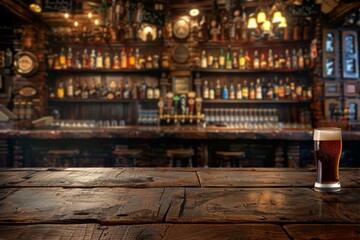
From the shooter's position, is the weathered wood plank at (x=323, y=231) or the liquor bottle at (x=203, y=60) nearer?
the weathered wood plank at (x=323, y=231)

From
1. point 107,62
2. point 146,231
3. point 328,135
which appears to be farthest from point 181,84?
point 146,231

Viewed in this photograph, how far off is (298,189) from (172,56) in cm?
512

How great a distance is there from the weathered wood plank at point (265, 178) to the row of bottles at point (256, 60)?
4.68 meters

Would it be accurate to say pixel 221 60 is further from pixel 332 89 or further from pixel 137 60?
pixel 332 89

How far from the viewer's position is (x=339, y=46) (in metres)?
5.80

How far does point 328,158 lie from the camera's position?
121 cm

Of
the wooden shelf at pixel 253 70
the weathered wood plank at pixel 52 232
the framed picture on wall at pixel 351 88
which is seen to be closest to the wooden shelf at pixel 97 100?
the wooden shelf at pixel 253 70

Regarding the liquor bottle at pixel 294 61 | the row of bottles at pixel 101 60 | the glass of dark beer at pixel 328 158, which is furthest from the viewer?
the row of bottles at pixel 101 60

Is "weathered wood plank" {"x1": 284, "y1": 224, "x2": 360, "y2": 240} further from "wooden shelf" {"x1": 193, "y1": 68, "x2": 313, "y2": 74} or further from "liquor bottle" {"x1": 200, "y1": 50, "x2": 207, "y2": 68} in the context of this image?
"liquor bottle" {"x1": 200, "y1": 50, "x2": 207, "y2": 68}

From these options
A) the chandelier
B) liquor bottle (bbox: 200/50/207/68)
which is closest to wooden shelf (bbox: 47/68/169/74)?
liquor bottle (bbox: 200/50/207/68)

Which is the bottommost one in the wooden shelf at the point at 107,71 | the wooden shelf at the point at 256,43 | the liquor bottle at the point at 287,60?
the wooden shelf at the point at 107,71

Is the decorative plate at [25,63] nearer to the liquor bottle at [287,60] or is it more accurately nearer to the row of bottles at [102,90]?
the row of bottles at [102,90]

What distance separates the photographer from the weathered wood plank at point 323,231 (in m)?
0.74

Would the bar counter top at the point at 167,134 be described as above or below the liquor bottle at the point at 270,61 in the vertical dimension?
below
